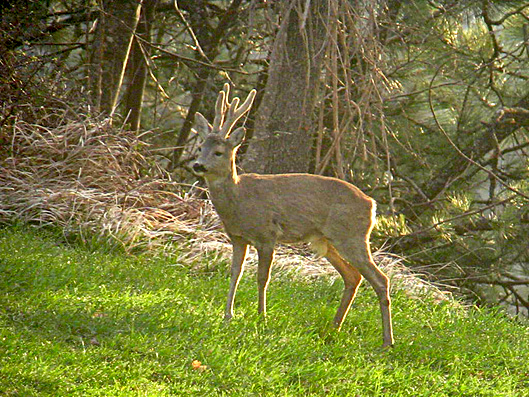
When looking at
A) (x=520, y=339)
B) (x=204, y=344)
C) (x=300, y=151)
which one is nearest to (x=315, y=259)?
(x=300, y=151)

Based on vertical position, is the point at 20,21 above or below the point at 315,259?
above

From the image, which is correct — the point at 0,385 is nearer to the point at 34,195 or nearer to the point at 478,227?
the point at 34,195

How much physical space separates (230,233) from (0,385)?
2375 mm

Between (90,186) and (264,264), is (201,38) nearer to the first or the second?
(90,186)

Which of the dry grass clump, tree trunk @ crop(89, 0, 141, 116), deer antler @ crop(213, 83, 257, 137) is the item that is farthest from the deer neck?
tree trunk @ crop(89, 0, 141, 116)

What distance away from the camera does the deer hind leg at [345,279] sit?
6.29 metres

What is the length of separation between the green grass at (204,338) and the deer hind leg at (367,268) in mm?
156

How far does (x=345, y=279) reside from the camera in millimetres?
6438

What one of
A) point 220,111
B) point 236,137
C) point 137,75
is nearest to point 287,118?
point 220,111

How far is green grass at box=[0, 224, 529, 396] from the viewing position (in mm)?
4668

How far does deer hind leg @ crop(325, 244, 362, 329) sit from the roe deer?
0.4 inches

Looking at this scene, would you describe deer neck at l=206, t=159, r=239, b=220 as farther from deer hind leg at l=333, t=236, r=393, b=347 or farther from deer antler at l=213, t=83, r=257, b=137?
deer hind leg at l=333, t=236, r=393, b=347

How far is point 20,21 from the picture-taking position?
26.3ft

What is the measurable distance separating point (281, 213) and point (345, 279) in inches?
29.1
